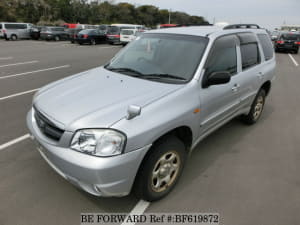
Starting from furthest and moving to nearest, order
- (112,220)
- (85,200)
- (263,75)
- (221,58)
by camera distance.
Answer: (263,75), (221,58), (85,200), (112,220)

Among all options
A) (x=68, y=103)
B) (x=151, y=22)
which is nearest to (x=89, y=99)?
(x=68, y=103)

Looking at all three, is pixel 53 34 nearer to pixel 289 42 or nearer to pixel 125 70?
pixel 289 42

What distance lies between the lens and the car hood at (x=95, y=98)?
7.38ft

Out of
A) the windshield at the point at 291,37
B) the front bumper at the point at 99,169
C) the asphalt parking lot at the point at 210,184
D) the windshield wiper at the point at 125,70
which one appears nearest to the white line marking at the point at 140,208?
the asphalt parking lot at the point at 210,184

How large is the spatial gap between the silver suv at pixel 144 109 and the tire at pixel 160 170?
0.01 m

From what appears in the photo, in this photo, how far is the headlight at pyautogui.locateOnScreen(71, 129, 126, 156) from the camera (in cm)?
213

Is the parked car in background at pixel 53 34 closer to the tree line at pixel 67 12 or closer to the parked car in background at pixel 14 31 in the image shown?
the parked car in background at pixel 14 31

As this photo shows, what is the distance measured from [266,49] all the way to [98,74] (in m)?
3.29

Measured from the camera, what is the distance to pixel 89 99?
2.58 m

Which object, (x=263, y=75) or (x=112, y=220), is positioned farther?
(x=263, y=75)

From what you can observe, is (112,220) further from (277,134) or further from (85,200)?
(277,134)

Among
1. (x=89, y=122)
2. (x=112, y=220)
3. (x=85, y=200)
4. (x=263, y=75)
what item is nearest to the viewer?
(x=89, y=122)

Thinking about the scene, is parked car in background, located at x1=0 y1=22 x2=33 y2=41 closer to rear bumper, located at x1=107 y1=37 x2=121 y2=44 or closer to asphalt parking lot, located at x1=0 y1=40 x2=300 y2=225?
rear bumper, located at x1=107 y1=37 x2=121 y2=44

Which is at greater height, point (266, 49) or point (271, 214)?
point (266, 49)
